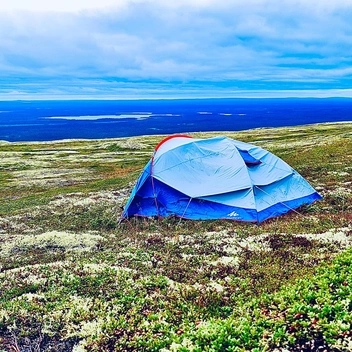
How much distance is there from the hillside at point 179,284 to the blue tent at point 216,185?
105 cm

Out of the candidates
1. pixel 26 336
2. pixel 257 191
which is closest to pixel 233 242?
pixel 257 191

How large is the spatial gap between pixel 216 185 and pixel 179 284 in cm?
1216

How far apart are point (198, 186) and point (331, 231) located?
30.7 ft

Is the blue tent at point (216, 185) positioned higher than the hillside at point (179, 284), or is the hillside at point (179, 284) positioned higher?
the blue tent at point (216, 185)

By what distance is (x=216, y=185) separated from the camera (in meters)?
24.4

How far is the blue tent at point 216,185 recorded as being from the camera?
23.7 m

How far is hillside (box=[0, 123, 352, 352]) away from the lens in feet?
29.2

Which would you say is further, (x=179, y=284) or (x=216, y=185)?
(x=216, y=185)

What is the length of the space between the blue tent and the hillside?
41.3 inches

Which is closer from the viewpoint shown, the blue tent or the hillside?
the hillside

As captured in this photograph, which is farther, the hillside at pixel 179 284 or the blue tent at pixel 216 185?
the blue tent at pixel 216 185

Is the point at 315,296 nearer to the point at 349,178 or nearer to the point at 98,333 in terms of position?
the point at 98,333

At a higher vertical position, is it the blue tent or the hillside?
the blue tent

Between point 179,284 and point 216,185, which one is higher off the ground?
point 216,185
